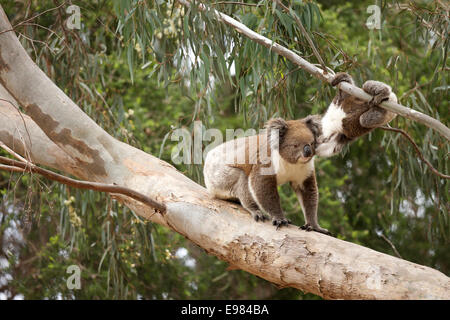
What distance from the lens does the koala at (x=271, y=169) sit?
277cm

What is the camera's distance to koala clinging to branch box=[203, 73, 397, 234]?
2395mm

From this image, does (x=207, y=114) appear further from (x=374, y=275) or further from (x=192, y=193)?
(x=374, y=275)

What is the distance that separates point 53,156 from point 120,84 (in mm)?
2716

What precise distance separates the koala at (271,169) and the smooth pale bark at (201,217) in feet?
0.64

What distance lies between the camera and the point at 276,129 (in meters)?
2.83

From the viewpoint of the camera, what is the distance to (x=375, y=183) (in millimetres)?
6434

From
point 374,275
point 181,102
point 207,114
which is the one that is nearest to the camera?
point 374,275

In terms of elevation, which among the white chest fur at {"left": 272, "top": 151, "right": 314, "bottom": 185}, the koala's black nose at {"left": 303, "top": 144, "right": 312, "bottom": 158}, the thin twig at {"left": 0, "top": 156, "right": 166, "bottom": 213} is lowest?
the thin twig at {"left": 0, "top": 156, "right": 166, "bottom": 213}
